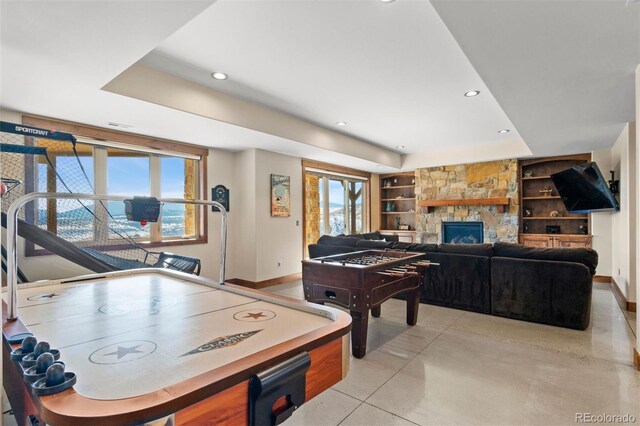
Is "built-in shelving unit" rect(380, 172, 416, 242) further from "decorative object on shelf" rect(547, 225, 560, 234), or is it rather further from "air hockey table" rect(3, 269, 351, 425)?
"air hockey table" rect(3, 269, 351, 425)

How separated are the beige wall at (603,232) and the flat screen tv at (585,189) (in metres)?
1.25

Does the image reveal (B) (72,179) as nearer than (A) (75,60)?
No

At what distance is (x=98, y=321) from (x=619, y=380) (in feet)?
10.8

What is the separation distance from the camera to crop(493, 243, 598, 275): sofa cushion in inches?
131

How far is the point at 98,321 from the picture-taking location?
134cm

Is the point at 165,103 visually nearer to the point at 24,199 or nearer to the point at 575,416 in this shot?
the point at 24,199

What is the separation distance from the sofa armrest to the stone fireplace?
3462 millimetres

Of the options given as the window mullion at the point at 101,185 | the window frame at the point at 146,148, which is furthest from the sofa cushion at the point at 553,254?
the window mullion at the point at 101,185

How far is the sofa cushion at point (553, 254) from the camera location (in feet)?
10.9

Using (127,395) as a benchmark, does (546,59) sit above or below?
above

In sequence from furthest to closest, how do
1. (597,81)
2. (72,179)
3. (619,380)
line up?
(72,179) → (597,81) → (619,380)

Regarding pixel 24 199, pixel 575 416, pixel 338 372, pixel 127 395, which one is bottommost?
pixel 575 416

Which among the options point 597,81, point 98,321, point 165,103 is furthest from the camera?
point 165,103

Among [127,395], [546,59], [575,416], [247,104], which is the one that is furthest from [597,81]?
[127,395]
